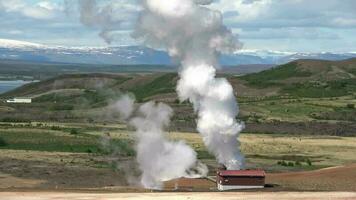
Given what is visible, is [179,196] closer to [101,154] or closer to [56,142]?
[101,154]

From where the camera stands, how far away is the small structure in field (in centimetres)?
6806

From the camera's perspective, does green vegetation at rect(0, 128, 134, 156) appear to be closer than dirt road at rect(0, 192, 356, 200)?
No

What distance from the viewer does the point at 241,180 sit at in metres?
68.7

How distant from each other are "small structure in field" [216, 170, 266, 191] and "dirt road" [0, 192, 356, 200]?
4.88m

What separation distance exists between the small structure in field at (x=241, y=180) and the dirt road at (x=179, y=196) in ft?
16.0

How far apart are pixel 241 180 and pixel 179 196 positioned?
1004 cm

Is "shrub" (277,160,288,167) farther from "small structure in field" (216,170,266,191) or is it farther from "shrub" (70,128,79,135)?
"shrub" (70,128,79,135)

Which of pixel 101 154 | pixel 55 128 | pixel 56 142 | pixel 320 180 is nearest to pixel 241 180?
pixel 320 180

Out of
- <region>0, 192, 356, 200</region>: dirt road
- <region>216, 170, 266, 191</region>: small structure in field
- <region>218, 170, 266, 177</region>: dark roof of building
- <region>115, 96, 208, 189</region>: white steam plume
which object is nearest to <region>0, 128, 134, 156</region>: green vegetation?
<region>115, 96, 208, 189</region>: white steam plume

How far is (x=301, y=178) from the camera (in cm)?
7294

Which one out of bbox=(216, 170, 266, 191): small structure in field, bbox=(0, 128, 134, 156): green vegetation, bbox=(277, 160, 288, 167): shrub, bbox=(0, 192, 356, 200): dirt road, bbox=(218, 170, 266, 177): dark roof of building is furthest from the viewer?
bbox=(0, 128, 134, 156): green vegetation

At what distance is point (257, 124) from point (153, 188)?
80.8 metres

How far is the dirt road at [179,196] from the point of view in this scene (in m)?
58.7

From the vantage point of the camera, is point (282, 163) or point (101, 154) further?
point (101, 154)
